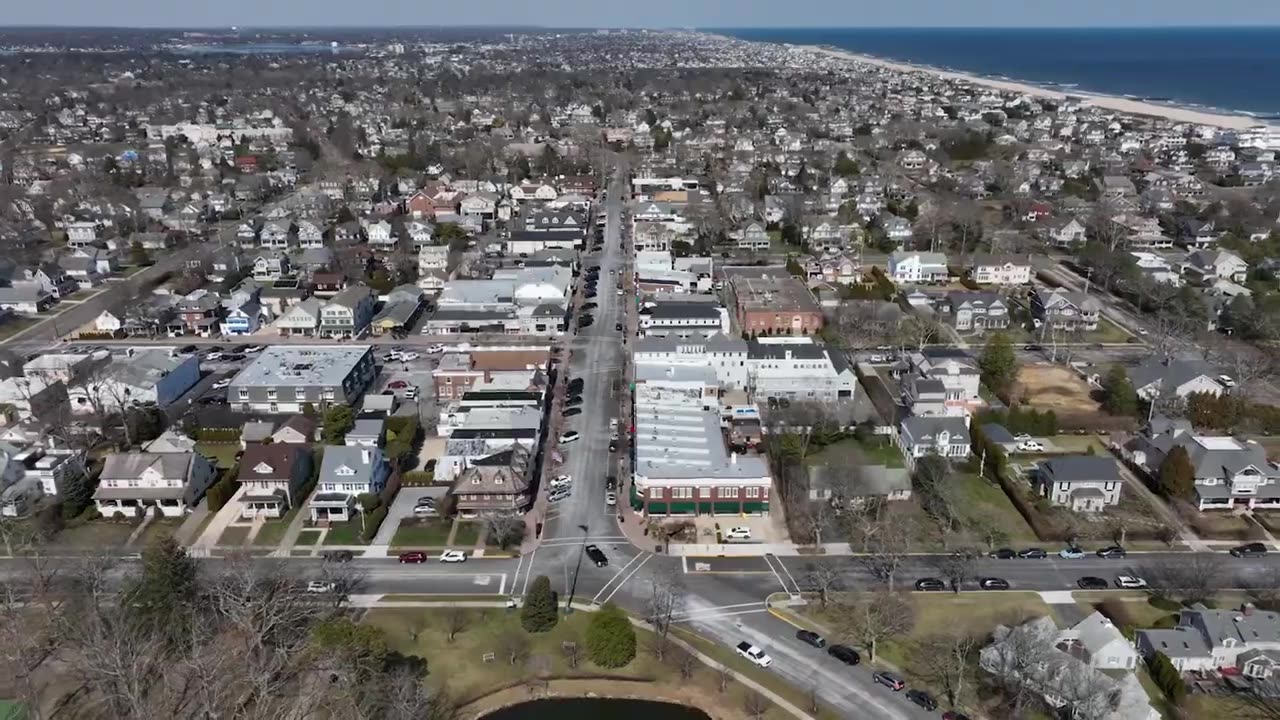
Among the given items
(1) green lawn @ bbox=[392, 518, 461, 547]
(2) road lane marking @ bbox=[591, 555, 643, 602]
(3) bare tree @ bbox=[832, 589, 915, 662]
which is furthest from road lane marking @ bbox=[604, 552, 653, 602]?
(1) green lawn @ bbox=[392, 518, 461, 547]

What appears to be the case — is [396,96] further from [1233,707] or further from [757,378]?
[1233,707]

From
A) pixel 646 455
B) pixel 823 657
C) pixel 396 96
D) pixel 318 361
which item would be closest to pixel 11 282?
pixel 318 361

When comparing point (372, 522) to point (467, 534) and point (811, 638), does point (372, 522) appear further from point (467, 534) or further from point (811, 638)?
point (811, 638)

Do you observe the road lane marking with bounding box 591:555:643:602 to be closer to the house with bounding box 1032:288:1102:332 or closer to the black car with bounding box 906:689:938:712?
the black car with bounding box 906:689:938:712

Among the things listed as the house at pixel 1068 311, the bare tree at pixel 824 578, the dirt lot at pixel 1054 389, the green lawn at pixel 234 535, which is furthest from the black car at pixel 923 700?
the house at pixel 1068 311

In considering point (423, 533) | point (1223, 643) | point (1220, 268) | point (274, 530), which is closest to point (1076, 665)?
point (1223, 643)

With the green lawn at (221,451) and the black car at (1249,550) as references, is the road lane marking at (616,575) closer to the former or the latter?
the green lawn at (221,451)
